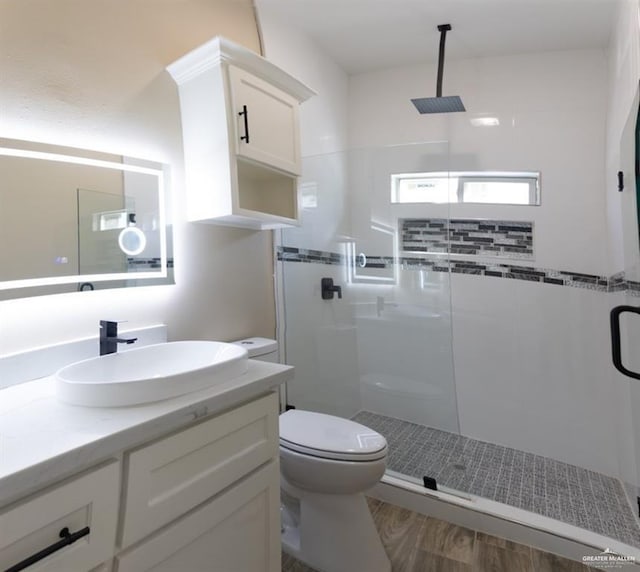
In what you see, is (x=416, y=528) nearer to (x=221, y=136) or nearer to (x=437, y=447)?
(x=437, y=447)

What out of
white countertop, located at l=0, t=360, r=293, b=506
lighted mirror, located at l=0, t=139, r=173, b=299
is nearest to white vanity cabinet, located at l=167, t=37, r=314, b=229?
lighted mirror, located at l=0, t=139, r=173, b=299

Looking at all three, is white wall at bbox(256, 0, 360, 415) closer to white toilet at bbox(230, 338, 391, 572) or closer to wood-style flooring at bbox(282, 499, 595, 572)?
white toilet at bbox(230, 338, 391, 572)

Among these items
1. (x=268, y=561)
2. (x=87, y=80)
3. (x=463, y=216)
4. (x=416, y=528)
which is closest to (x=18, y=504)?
(x=268, y=561)

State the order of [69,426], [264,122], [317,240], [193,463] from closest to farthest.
A: [69,426] < [193,463] < [264,122] < [317,240]

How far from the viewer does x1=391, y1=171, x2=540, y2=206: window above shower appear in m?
2.37

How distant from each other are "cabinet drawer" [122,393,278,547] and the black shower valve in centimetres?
137

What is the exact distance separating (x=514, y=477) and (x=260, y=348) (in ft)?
5.10

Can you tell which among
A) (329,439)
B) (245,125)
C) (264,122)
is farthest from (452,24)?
(329,439)

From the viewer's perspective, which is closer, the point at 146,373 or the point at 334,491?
the point at 146,373

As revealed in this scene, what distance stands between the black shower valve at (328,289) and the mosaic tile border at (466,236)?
0.52 metres

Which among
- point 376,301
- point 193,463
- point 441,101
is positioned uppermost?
point 441,101

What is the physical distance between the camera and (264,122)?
61.2 inches

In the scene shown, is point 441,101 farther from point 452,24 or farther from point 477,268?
point 477,268

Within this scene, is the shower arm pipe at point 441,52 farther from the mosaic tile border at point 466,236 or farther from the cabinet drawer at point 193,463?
the cabinet drawer at point 193,463
